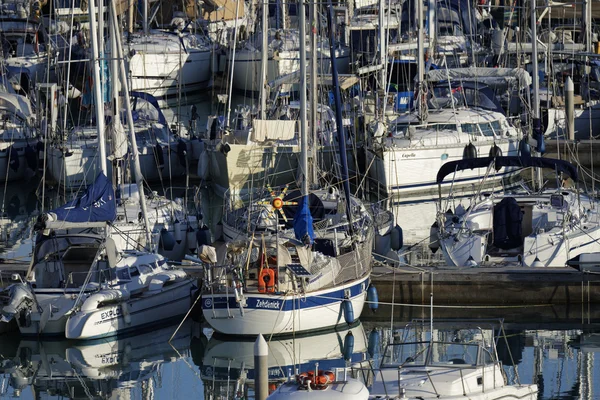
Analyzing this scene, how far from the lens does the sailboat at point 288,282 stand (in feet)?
88.0

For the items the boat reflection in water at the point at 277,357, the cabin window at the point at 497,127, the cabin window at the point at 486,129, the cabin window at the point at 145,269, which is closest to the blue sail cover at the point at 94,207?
the cabin window at the point at 145,269

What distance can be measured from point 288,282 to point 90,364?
3772mm

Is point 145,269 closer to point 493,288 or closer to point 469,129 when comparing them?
point 493,288

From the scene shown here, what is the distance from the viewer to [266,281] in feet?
87.8

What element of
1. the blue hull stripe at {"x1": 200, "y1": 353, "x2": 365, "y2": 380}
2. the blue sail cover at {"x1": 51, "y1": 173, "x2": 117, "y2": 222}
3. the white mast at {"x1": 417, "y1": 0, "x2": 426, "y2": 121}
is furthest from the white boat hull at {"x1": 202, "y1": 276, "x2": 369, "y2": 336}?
the white mast at {"x1": 417, "y1": 0, "x2": 426, "y2": 121}

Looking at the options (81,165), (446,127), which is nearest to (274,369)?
(446,127)

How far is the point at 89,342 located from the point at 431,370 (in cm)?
819

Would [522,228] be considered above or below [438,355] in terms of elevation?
above

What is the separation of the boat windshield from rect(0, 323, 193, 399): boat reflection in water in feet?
13.4

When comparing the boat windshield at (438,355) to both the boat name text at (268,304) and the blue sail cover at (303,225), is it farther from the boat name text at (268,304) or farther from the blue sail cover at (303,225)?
the blue sail cover at (303,225)

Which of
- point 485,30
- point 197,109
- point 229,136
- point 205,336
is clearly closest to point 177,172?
point 229,136

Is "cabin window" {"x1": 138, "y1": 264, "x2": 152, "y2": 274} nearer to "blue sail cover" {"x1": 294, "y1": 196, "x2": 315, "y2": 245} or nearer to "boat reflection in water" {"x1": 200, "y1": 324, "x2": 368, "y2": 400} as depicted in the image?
"boat reflection in water" {"x1": 200, "y1": 324, "x2": 368, "y2": 400}

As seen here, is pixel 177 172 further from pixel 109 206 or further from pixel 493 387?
pixel 493 387

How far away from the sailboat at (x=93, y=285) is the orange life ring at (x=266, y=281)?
241 cm
